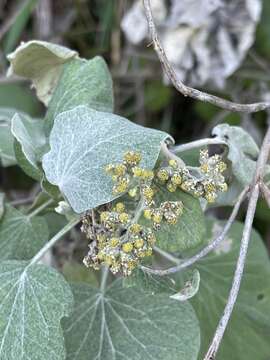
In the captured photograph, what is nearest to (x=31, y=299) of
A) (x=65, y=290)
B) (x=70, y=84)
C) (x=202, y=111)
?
(x=65, y=290)

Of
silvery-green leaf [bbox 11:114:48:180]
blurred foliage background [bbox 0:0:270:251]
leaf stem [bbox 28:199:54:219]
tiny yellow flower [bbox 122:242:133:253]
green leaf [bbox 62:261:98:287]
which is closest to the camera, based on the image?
tiny yellow flower [bbox 122:242:133:253]

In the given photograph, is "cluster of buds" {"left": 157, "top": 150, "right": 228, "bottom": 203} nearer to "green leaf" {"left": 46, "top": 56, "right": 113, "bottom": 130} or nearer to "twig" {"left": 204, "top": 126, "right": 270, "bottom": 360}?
"twig" {"left": 204, "top": 126, "right": 270, "bottom": 360}

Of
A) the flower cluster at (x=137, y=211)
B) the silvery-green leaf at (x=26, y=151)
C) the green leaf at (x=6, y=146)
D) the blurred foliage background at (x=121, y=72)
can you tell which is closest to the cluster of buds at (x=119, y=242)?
the flower cluster at (x=137, y=211)

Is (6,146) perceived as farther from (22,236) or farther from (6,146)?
(22,236)

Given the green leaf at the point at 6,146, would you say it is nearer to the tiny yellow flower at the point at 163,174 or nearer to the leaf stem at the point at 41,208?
the leaf stem at the point at 41,208

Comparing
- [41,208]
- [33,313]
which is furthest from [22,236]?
[33,313]

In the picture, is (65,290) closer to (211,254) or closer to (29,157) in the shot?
(29,157)

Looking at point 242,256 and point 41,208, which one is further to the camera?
point 41,208

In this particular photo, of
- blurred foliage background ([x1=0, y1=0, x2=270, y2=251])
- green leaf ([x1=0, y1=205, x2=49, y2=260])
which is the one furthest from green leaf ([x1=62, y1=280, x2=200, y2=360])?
blurred foliage background ([x1=0, y1=0, x2=270, y2=251])
